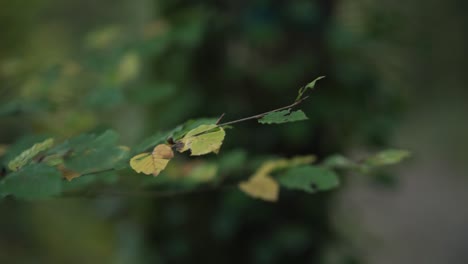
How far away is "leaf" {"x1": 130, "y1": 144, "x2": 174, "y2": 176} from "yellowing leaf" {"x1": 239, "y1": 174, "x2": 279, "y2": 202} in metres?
0.40

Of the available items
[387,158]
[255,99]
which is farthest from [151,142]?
[255,99]

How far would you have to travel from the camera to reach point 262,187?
1143mm

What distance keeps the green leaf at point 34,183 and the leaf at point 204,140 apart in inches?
7.1

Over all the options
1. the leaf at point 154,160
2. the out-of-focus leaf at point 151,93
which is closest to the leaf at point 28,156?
A: the leaf at point 154,160

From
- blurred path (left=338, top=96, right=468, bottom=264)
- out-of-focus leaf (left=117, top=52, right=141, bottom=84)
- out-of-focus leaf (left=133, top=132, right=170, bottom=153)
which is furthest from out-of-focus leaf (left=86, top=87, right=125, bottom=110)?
blurred path (left=338, top=96, right=468, bottom=264)

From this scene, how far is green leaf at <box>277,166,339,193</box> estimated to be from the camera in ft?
3.45

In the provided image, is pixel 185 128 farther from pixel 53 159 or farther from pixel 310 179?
pixel 310 179

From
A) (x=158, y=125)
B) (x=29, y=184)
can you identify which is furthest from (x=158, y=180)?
(x=158, y=125)

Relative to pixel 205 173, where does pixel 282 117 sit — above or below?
above

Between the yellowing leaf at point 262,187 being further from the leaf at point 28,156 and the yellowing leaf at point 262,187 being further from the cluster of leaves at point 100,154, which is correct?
the leaf at point 28,156

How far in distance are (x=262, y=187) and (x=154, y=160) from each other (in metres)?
0.43

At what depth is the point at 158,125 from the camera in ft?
6.96

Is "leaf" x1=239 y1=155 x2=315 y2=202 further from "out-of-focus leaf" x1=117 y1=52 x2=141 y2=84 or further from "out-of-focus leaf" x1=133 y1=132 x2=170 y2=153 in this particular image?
"out-of-focus leaf" x1=117 y1=52 x2=141 y2=84

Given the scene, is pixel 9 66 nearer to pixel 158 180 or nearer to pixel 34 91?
pixel 34 91
